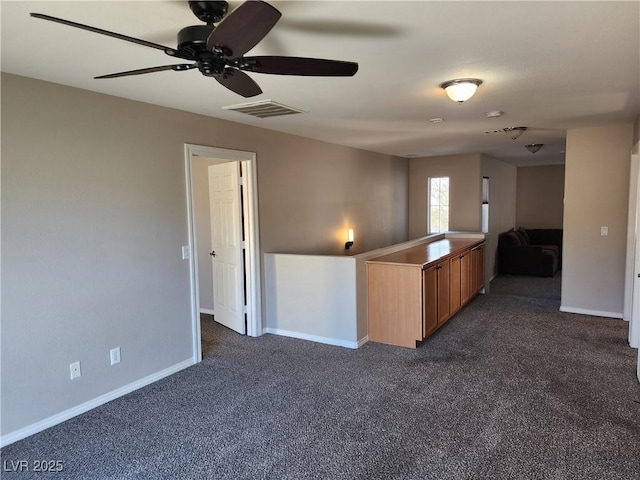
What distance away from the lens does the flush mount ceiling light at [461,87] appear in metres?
2.91

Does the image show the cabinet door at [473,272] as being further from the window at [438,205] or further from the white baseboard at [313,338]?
the white baseboard at [313,338]

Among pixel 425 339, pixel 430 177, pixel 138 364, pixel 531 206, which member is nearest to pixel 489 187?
pixel 430 177

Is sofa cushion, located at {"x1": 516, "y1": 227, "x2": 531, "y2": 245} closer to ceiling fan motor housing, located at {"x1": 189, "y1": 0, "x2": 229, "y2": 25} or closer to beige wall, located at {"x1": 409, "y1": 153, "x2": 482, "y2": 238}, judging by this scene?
beige wall, located at {"x1": 409, "y1": 153, "x2": 482, "y2": 238}

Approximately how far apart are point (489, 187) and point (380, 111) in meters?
4.98

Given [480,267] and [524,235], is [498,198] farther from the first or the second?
[480,267]

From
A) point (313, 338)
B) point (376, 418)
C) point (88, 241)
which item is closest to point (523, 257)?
point (313, 338)

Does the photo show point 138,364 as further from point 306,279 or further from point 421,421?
point 421,421

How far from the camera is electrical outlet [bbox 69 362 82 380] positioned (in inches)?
119

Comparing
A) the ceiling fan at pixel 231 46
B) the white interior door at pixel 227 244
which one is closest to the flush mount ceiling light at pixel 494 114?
the ceiling fan at pixel 231 46

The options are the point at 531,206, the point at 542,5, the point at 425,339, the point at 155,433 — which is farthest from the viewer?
the point at 531,206

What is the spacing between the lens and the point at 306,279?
452 centimetres

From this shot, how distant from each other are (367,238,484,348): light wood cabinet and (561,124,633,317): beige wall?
1.68 m

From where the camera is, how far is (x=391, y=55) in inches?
95.5

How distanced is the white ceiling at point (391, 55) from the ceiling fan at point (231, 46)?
0.14 m
